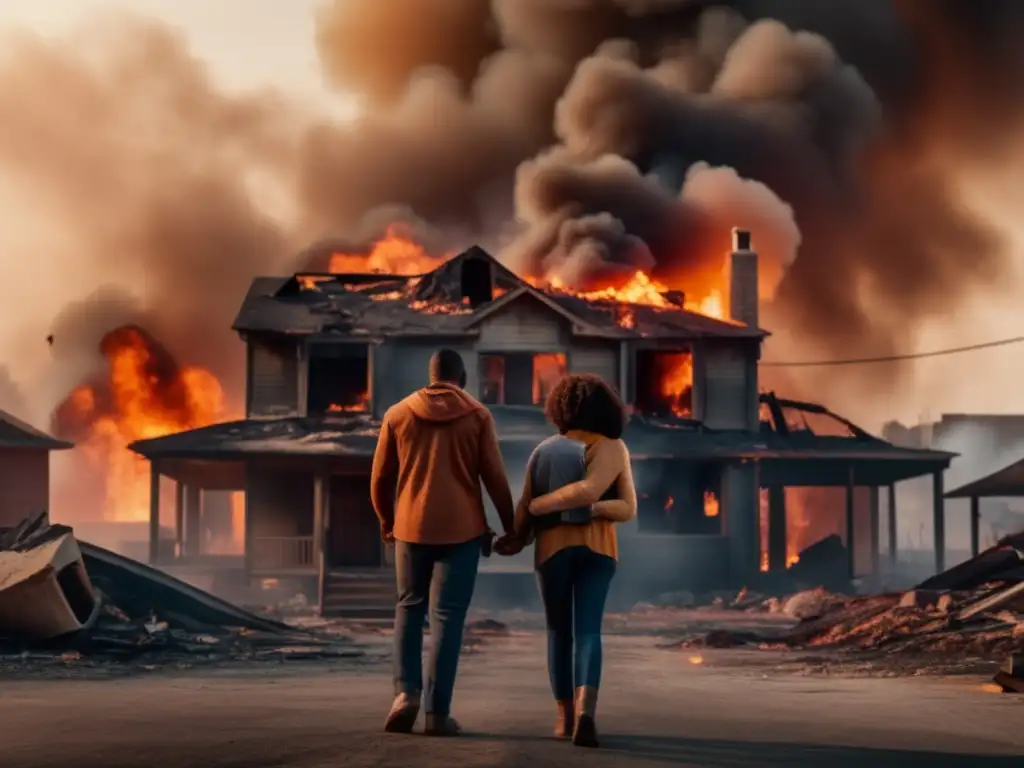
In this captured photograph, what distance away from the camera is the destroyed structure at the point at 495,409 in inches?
1565

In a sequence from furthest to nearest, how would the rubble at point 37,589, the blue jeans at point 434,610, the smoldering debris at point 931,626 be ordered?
the smoldering debris at point 931,626 → the rubble at point 37,589 → the blue jeans at point 434,610

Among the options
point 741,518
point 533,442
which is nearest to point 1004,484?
point 741,518

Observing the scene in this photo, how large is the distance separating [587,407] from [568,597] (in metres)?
1.07

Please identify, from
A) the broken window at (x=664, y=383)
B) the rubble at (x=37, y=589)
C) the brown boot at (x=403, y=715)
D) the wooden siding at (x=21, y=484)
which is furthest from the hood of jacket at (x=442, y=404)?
the broken window at (x=664, y=383)

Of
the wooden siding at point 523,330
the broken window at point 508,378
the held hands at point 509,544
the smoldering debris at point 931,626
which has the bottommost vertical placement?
the smoldering debris at point 931,626

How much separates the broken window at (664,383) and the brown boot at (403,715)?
33.5 m

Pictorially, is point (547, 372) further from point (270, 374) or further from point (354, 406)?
point (270, 374)

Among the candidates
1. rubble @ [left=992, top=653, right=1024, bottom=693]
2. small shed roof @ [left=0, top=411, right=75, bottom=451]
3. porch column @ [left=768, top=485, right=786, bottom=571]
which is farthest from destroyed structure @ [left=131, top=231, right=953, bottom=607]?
rubble @ [left=992, top=653, right=1024, bottom=693]

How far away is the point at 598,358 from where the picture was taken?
41969 mm

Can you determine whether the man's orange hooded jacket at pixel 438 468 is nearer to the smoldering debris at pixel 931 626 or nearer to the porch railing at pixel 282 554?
the smoldering debris at pixel 931 626

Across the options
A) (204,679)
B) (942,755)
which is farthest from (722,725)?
(204,679)

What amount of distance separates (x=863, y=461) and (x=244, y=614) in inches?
944

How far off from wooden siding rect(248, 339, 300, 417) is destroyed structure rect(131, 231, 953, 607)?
0.11 feet

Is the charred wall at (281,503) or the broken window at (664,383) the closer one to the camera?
the charred wall at (281,503)
